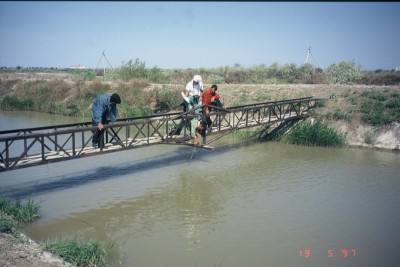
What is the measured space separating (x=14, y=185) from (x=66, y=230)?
12.1ft

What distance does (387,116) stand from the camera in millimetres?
17891

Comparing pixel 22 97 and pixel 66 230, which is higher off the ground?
pixel 22 97

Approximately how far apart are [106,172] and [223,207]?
475 cm

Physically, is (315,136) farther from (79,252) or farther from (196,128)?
(79,252)

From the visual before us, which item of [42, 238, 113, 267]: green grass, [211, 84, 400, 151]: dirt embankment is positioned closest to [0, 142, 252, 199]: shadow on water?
[42, 238, 113, 267]: green grass

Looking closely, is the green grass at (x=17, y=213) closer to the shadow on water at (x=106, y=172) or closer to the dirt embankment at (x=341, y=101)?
the shadow on water at (x=106, y=172)

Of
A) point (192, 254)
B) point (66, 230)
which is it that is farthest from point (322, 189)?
point (66, 230)

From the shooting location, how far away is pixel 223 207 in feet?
31.4

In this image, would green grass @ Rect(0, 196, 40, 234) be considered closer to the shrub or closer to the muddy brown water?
the muddy brown water

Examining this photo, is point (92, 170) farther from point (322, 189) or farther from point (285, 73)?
point (285, 73)
